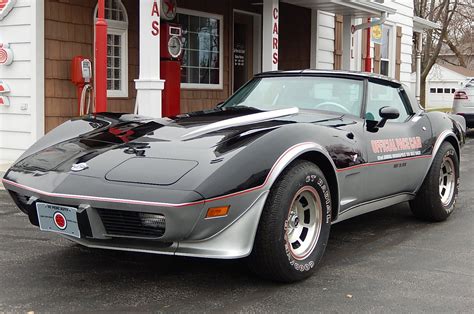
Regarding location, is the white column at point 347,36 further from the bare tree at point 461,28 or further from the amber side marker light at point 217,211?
the bare tree at point 461,28

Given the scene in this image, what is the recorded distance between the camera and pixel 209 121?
14.1 ft

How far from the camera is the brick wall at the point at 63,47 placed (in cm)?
902

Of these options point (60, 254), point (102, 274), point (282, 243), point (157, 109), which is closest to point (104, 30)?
point (157, 109)

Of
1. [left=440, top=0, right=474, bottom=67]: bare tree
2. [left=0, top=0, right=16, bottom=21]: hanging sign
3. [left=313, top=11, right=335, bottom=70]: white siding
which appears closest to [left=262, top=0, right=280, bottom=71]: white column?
Result: [left=313, top=11, right=335, bottom=70]: white siding

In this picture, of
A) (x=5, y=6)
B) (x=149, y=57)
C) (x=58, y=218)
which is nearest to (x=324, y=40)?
(x=149, y=57)

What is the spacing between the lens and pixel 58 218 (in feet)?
11.6

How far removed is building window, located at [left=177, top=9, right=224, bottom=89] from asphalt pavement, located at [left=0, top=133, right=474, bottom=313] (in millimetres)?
7202

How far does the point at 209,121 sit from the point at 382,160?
1.46m

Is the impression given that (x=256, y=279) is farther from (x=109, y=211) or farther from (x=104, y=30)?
(x=104, y=30)

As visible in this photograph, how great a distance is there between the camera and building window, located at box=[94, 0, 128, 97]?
10.1 metres

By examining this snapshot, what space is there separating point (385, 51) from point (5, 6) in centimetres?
1236

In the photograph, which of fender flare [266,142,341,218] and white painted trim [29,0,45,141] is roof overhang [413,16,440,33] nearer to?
white painted trim [29,0,45,141]

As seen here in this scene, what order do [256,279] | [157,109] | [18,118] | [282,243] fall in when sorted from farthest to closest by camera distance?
1. [18,118]
2. [157,109]
3. [256,279]
4. [282,243]

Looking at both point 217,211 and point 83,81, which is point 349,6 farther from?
point 217,211
